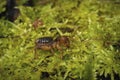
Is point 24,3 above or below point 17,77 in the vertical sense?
above

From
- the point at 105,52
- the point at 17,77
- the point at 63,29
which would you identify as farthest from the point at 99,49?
the point at 17,77

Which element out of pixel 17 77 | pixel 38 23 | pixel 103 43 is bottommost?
pixel 17 77

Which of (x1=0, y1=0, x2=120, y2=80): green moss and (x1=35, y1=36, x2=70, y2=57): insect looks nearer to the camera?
(x1=0, y1=0, x2=120, y2=80): green moss

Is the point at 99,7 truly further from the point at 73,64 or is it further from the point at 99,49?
the point at 73,64

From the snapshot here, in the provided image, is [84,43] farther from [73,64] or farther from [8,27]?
[8,27]

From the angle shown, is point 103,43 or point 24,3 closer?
point 103,43

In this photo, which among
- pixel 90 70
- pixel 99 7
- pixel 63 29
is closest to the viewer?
pixel 90 70

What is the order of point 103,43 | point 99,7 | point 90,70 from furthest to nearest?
point 99,7, point 103,43, point 90,70

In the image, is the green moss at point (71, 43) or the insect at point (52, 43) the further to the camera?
the insect at point (52, 43)
